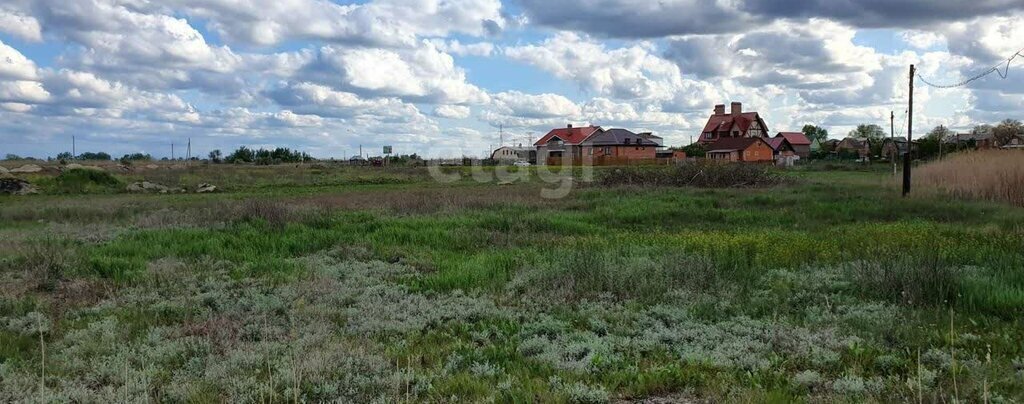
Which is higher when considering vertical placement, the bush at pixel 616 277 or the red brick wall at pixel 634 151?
the red brick wall at pixel 634 151

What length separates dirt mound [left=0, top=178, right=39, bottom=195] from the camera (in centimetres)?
3009

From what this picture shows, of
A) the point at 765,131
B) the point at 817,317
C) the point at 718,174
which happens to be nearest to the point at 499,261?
the point at 817,317

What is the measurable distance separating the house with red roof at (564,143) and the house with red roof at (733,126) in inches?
680

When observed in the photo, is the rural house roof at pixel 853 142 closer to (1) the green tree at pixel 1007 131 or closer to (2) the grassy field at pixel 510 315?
(1) the green tree at pixel 1007 131

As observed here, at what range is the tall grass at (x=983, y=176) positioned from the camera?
1992 centimetres

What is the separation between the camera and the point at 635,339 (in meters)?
6.14

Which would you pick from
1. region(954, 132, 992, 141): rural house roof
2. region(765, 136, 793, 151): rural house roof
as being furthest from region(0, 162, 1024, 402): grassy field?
region(954, 132, 992, 141): rural house roof

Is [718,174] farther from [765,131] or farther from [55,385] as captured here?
[765,131]

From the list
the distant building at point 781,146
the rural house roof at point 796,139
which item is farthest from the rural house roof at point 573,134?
the rural house roof at point 796,139

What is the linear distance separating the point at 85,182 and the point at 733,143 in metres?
67.1

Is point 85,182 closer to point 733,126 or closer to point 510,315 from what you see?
point 510,315

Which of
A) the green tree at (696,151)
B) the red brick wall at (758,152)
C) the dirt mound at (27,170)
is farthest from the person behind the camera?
the green tree at (696,151)

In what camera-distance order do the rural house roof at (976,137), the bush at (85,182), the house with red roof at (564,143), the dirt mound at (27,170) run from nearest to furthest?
the bush at (85,182) < the dirt mound at (27,170) < the rural house roof at (976,137) < the house with red roof at (564,143)

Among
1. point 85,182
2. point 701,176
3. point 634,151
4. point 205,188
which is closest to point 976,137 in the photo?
point 634,151
